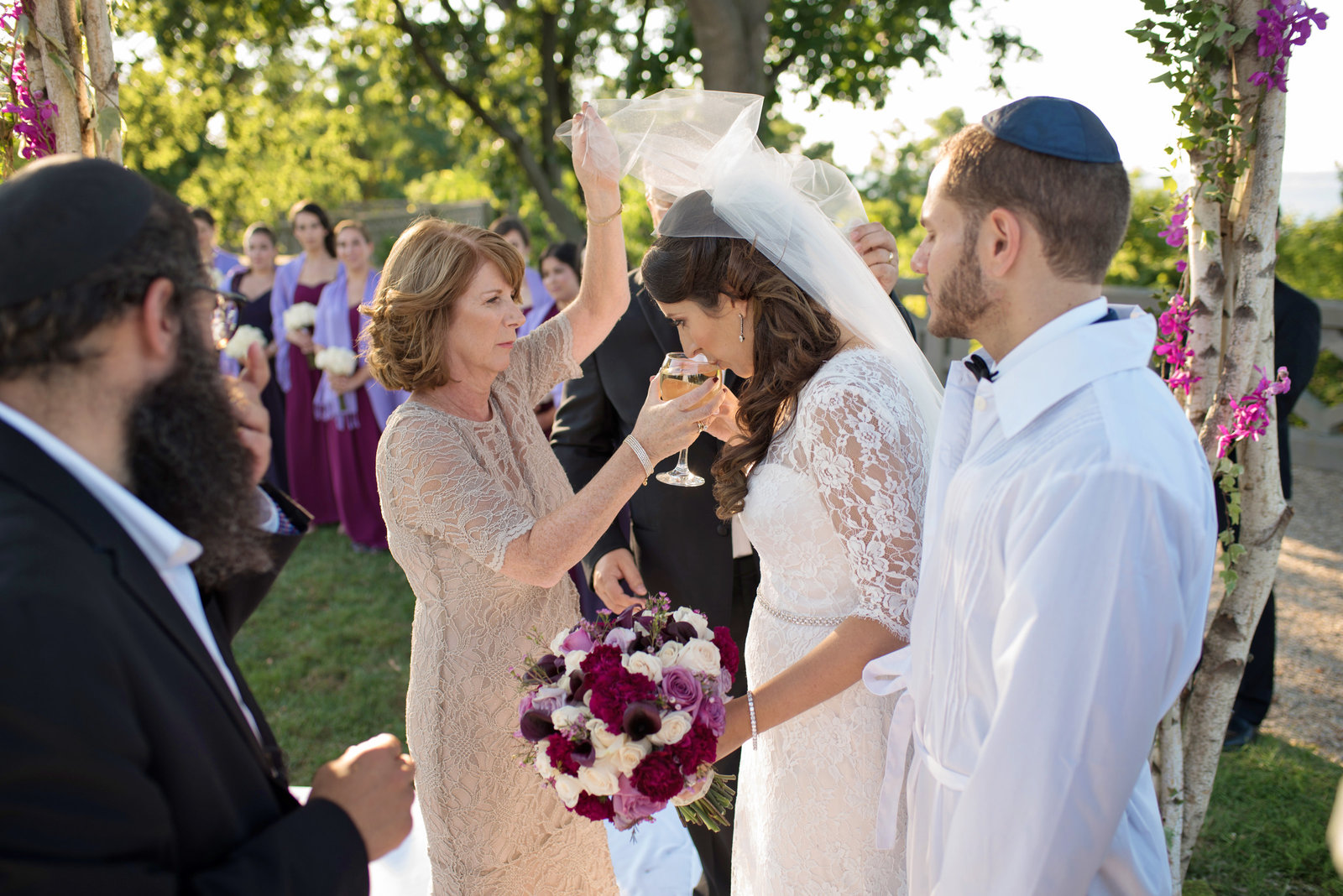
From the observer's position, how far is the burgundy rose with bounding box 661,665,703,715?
6.03 feet

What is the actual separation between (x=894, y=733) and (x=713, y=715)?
0.44 m

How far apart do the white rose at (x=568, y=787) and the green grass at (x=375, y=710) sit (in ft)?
8.10

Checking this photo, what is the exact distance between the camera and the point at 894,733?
1.98 m

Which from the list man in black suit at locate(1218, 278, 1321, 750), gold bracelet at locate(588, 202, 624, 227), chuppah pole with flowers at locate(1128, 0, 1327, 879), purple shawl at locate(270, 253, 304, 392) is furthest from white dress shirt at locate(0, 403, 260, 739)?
A: purple shawl at locate(270, 253, 304, 392)

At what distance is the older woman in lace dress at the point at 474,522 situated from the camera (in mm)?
2209

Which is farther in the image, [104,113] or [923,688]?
[104,113]

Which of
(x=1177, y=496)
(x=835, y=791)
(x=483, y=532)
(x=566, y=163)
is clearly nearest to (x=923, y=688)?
(x=835, y=791)

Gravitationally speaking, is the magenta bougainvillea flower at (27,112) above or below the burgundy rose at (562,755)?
above

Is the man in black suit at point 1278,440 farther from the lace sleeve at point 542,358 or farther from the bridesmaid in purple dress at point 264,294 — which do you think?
the bridesmaid in purple dress at point 264,294

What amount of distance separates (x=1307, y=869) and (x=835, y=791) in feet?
8.18

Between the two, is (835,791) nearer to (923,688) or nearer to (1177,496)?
(923,688)

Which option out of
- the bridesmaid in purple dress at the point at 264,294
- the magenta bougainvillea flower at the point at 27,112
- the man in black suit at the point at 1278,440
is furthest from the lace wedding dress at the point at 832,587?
the bridesmaid in purple dress at the point at 264,294

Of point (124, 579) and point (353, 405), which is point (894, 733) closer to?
point (124, 579)

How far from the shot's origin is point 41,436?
1.15m
